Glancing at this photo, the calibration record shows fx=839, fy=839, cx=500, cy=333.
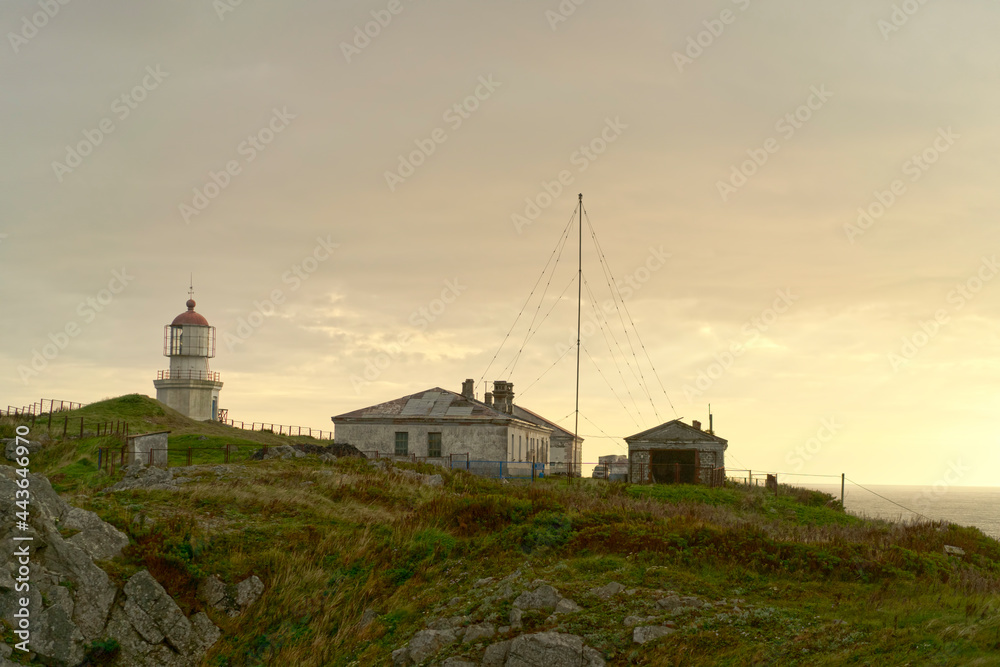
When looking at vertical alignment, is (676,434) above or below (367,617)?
above

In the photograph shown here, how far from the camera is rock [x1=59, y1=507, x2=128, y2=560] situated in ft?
53.7

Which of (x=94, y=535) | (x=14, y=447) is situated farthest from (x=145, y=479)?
(x=14, y=447)

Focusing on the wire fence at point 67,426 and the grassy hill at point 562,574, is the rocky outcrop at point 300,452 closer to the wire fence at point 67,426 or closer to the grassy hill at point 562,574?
the wire fence at point 67,426

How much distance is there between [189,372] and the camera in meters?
71.8

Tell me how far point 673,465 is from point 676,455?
564 millimetres

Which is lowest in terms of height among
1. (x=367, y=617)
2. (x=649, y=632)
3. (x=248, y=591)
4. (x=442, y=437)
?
(x=367, y=617)

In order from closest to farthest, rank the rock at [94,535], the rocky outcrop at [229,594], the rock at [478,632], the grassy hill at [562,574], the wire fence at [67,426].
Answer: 1. the grassy hill at [562,574]
2. the rock at [478,632]
3. the rock at [94,535]
4. the rocky outcrop at [229,594]
5. the wire fence at [67,426]

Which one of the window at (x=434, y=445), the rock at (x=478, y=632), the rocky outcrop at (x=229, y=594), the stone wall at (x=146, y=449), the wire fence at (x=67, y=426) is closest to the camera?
the rock at (x=478, y=632)

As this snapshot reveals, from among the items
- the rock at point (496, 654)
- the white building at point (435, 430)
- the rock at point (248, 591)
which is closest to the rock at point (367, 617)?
the rock at point (248, 591)

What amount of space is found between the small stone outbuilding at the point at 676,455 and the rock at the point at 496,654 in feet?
104

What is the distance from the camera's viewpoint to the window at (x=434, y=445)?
47094mm

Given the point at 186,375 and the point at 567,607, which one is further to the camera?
the point at 186,375

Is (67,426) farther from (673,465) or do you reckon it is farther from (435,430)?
(673,465)

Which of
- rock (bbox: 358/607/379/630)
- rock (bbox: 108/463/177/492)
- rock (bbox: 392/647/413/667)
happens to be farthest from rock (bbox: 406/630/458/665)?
rock (bbox: 108/463/177/492)
